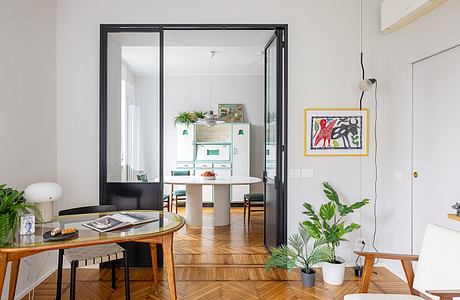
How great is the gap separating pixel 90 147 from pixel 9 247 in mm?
1822

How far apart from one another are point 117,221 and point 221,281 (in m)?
1.38

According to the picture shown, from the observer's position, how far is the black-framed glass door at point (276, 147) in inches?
146

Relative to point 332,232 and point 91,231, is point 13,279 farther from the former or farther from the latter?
point 332,232

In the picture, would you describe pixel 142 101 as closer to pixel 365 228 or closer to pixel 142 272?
pixel 142 272

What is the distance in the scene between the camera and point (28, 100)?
10.2ft

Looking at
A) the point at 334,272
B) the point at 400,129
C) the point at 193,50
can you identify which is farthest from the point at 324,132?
the point at 193,50

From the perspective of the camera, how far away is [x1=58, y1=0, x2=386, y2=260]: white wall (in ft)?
12.0

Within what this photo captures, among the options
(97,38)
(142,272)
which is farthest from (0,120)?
(142,272)

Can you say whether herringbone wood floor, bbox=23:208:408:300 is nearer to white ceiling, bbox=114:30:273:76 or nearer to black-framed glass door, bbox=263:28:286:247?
black-framed glass door, bbox=263:28:286:247

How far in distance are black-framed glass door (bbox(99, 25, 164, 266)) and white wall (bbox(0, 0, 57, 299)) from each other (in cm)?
51

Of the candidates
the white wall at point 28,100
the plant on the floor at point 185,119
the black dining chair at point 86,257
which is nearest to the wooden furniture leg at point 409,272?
the black dining chair at point 86,257

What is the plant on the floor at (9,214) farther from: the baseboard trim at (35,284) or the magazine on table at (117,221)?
the baseboard trim at (35,284)

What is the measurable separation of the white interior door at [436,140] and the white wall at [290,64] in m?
0.62

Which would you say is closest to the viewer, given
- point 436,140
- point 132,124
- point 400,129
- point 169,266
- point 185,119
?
point 169,266
